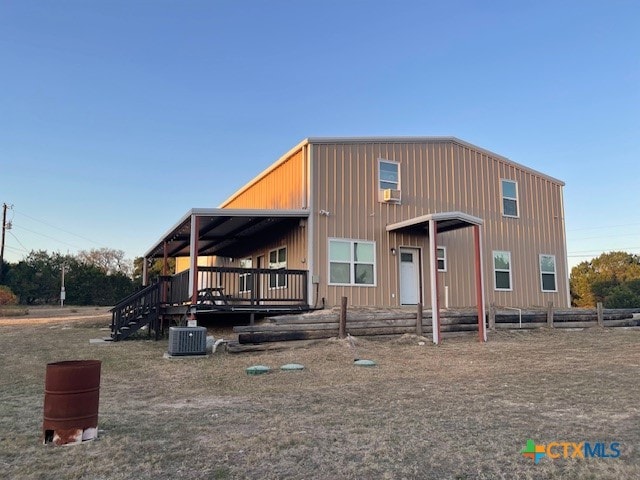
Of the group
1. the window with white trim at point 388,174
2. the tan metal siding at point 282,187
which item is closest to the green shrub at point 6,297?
the tan metal siding at point 282,187

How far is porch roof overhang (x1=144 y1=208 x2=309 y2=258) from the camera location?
43.9 ft

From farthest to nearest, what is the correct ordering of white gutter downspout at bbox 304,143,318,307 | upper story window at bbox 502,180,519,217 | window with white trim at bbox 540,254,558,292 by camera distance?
1. window with white trim at bbox 540,254,558,292
2. upper story window at bbox 502,180,519,217
3. white gutter downspout at bbox 304,143,318,307

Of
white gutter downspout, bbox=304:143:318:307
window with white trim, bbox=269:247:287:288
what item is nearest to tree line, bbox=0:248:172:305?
window with white trim, bbox=269:247:287:288

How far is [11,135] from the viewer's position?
2119cm

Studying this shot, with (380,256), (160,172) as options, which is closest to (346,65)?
(380,256)

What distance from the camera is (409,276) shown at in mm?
15531

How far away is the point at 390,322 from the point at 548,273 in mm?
8675

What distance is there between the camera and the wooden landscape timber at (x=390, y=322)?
1119 centimetres

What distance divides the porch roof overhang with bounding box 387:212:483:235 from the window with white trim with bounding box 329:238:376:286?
1.03 m

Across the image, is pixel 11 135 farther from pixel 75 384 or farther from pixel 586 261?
pixel 586 261

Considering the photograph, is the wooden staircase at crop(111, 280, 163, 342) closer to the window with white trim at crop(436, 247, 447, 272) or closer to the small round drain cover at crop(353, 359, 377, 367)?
the small round drain cover at crop(353, 359, 377, 367)

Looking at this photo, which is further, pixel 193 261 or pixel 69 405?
pixel 193 261

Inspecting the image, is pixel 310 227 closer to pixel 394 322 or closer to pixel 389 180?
pixel 389 180

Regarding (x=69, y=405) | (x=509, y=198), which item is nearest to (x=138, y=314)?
(x=69, y=405)
